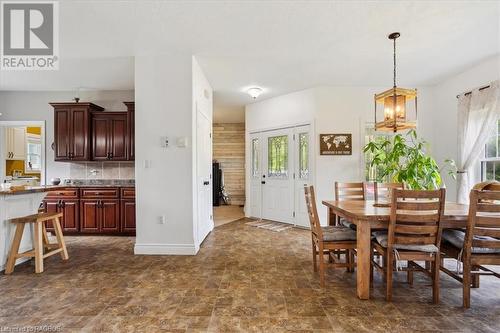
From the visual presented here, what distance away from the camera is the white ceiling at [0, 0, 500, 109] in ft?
8.24

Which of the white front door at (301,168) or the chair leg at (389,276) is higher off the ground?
the white front door at (301,168)

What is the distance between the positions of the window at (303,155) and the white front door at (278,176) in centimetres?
20

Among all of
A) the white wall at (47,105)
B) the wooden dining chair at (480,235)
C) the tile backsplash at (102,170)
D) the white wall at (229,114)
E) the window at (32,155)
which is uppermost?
the white wall at (229,114)

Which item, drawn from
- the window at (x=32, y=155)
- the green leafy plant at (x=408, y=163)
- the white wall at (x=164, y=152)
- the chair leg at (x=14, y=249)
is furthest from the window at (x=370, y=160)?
the window at (x=32, y=155)

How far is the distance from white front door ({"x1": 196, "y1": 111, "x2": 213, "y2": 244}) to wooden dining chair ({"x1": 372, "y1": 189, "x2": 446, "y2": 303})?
2.58m

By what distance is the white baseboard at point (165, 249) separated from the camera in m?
3.48

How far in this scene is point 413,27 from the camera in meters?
2.86

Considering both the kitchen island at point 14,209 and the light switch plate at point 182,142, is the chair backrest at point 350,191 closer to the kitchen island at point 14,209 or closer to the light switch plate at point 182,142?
the light switch plate at point 182,142

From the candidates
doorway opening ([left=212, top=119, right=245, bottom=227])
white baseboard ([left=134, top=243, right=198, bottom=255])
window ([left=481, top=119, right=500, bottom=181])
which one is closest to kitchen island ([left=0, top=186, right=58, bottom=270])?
white baseboard ([left=134, top=243, right=198, bottom=255])

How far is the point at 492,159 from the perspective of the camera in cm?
388

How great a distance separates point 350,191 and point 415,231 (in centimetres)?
135

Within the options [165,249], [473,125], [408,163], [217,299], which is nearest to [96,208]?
[165,249]

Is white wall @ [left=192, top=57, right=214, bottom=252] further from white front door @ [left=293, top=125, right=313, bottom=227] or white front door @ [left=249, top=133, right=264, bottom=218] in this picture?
white front door @ [left=293, top=125, right=313, bottom=227]

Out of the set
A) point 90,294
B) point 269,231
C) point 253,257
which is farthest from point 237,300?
point 269,231
